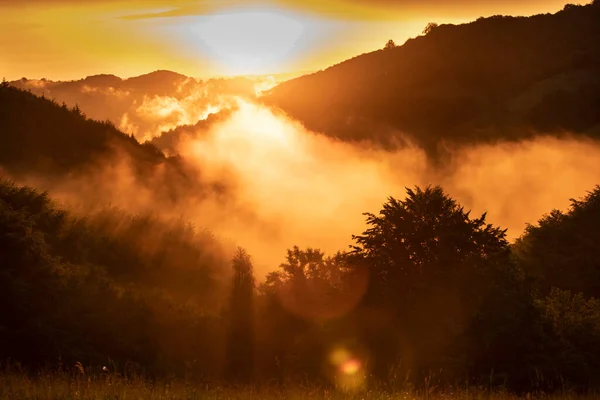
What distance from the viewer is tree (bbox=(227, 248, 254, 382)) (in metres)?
27.7

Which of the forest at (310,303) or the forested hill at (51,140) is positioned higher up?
the forested hill at (51,140)

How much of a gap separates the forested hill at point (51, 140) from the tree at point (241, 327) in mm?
22049

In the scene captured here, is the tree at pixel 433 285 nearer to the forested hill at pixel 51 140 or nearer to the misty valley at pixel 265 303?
the misty valley at pixel 265 303

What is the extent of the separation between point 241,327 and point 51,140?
32850 mm

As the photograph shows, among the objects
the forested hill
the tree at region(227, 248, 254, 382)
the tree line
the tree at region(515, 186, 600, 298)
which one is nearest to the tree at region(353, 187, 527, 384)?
the tree line

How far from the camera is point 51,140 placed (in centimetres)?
5688

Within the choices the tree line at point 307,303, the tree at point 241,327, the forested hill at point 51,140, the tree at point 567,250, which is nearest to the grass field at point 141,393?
the tree line at point 307,303

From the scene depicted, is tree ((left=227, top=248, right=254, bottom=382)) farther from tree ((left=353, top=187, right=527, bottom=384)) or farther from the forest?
tree ((left=353, top=187, right=527, bottom=384))

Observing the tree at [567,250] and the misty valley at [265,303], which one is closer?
the misty valley at [265,303]

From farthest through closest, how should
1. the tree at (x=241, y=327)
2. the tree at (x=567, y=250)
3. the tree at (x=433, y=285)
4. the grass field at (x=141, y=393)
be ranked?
the tree at (x=567, y=250), the tree at (x=433, y=285), the tree at (x=241, y=327), the grass field at (x=141, y=393)

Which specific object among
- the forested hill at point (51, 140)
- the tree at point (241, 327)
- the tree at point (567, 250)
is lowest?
the tree at point (241, 327)

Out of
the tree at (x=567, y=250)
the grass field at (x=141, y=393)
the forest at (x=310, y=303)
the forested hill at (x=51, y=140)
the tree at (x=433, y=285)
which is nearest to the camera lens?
the grass field at (x=141, y=393)

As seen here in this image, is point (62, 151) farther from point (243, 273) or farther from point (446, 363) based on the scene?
point (446, 363)

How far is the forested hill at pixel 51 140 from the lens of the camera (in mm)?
54094
